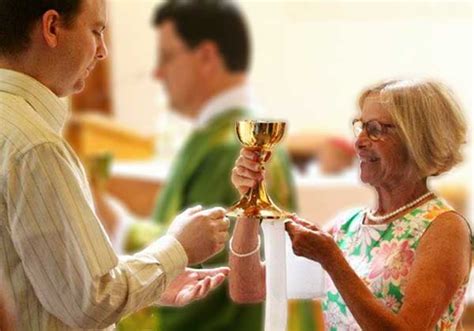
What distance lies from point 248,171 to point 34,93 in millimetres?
293

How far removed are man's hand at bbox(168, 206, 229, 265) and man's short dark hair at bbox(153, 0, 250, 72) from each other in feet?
5.97

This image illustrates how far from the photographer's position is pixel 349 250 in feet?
6.09

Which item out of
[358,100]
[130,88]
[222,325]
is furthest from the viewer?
[130,88]

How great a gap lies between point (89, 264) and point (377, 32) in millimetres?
5520

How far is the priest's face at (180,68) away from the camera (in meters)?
3.58

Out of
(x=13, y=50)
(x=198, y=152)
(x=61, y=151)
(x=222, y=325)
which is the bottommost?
(x=222, y=325)

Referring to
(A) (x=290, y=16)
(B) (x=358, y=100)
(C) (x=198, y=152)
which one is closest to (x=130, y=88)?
(A) (x=290, y=16)

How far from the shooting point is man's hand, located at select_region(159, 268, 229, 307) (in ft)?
5.98

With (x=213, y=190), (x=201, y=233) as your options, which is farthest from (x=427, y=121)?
(x=213, y=190)

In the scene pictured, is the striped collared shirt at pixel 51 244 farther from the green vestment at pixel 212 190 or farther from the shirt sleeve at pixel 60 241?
the green vestment at pixel 212 190

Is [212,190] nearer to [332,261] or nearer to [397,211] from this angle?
[397,211]

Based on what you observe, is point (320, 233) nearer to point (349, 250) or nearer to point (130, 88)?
point (349, 250)

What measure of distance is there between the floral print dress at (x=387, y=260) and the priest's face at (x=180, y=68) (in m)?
1.76

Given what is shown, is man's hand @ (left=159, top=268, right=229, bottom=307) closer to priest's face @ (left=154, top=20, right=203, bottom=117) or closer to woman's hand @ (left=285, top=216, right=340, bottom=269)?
woman's hand @ (left=285, top=216, right=340, bottom=269)
